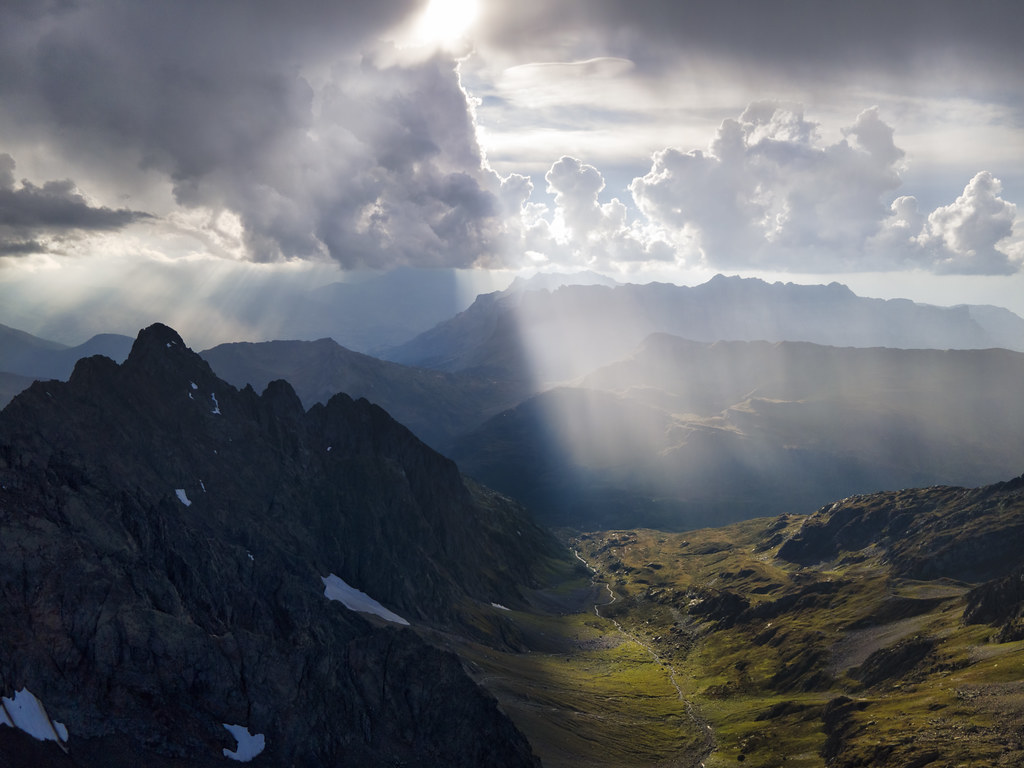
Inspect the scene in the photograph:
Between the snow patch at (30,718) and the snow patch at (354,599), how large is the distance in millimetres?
92751

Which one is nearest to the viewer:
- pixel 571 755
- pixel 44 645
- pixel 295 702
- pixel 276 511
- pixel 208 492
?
pixel 44 645

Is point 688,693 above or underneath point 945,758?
above

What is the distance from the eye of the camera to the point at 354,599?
558 feet

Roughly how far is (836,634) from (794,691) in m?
30.0

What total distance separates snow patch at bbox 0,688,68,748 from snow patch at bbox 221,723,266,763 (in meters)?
17.9

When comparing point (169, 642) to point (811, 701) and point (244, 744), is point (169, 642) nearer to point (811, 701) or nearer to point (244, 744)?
point (244, 744)

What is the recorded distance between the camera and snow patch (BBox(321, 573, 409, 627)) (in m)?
165

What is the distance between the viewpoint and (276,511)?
180 metres

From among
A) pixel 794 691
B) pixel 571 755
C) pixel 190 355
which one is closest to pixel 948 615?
pixel 794 691

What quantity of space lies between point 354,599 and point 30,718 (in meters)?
104

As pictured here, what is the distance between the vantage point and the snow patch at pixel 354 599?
16462 cm

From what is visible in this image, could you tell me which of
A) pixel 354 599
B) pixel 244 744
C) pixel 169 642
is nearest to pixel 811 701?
pixel 354 599

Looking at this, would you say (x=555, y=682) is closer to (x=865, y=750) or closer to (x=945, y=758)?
(x=865, y=750)

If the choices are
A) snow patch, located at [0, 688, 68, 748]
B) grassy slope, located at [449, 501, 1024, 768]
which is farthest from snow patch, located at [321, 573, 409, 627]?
snow patch, located at [0, 688, 68, 748]
